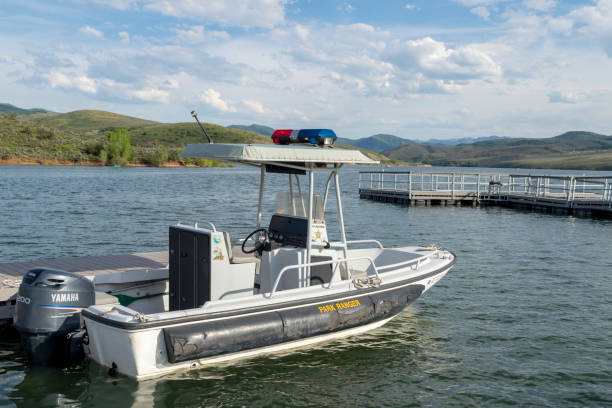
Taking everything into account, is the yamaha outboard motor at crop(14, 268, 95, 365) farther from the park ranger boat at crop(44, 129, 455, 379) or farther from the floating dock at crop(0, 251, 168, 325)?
the floating dock at crop(0, 251, 168, 325)

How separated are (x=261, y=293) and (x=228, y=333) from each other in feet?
4.30

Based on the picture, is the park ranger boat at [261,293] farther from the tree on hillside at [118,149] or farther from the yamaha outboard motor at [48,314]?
the tree on hillside at [118,149]

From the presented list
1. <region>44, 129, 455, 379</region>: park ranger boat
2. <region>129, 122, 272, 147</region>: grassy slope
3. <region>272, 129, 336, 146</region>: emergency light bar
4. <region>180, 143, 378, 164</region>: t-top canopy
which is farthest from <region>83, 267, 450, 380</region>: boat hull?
<region>129, 122, 272, 147</region>: grassy slope

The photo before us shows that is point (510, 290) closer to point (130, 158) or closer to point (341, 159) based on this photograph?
point (341, 159)

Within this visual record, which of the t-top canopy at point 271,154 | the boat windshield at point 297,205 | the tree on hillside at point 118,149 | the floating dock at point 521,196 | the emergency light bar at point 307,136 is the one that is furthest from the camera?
the tree on hillside at point 118,149

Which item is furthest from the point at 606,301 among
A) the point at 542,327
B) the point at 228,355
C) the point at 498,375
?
the point at 228,355

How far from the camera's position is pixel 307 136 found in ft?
25.9

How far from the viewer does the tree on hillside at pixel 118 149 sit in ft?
336

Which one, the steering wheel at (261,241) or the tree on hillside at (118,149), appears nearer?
the steering wheel at (261,241)

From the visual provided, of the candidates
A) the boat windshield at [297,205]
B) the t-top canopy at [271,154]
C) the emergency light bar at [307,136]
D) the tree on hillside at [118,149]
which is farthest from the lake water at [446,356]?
the tree on hillside at [118,149]

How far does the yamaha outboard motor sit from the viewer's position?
6523 mm

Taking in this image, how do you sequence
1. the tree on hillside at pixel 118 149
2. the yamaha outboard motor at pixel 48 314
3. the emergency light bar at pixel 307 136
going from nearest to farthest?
1. the yamaha outboard motor at pixel 48 314
2. the emergency light bar at pixel 307 136
3. the tree on hillside at pixel 118 149

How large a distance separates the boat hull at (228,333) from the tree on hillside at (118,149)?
102 meters

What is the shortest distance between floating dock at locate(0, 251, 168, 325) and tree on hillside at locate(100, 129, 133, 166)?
317ft
